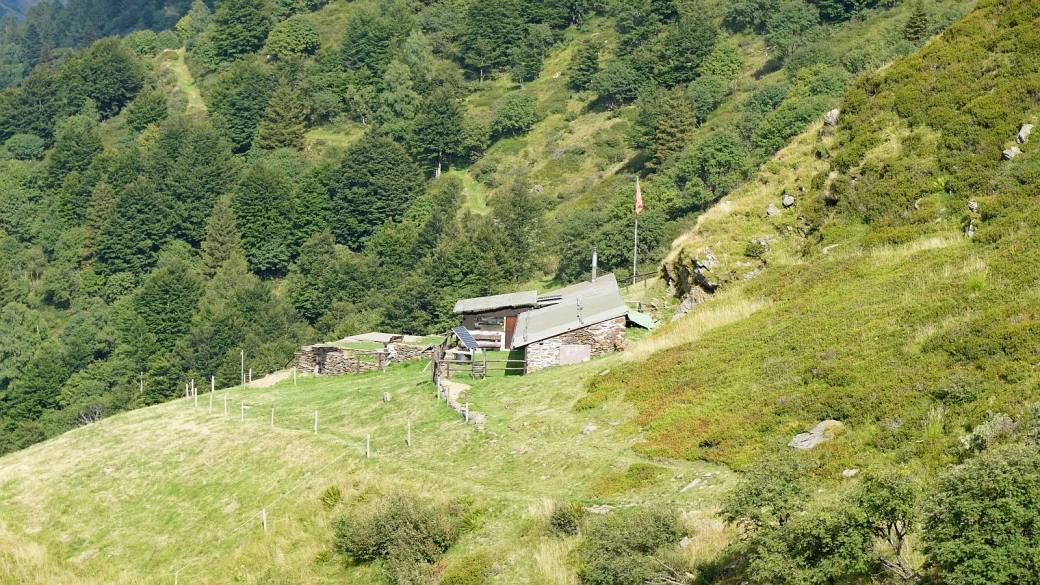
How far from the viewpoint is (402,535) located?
31.8 m

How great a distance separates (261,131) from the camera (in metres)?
162

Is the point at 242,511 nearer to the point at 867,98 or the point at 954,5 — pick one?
the point at 867,98

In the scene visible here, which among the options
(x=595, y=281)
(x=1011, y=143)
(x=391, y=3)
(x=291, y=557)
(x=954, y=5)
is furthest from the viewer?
(x=391, y=3)

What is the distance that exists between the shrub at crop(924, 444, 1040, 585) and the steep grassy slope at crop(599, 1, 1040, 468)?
22.5 feet

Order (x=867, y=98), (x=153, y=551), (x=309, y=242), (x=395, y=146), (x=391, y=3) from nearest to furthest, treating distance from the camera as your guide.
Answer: (x=153, y=551)
(x=867, y=98)
(x=309, y=242)
(x=395, y=146)
(x=391, y=3)

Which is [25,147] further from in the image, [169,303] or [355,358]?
[355,358]

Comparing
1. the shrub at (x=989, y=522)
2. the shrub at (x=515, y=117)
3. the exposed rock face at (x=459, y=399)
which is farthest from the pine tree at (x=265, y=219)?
the shrub at (x=989, y=522)

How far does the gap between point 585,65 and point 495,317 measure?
311 ft

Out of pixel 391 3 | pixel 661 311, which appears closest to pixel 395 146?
pixel 391 3

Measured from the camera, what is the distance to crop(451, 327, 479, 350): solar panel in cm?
5281

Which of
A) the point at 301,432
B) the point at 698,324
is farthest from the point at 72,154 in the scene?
the point at 698,324

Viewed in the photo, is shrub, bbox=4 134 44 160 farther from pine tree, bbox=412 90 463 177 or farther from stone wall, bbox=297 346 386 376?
stone wall, bbox=297 346 386 376

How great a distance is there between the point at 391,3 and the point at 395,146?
184ft

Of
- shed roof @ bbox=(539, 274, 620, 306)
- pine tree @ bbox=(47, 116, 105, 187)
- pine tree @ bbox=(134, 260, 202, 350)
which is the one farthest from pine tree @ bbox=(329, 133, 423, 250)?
shed roof @ bbox=(539, 274, 620, 306)
